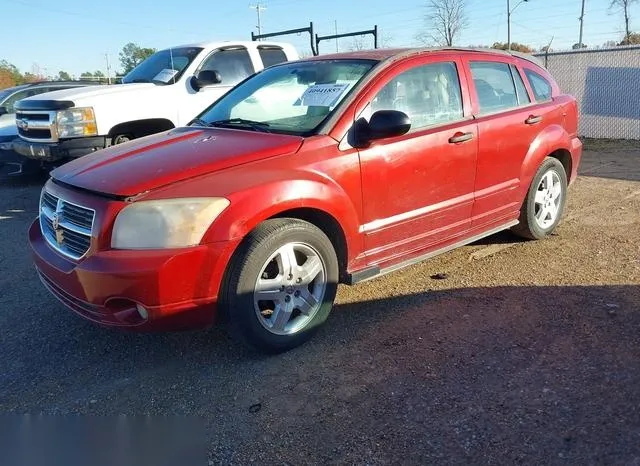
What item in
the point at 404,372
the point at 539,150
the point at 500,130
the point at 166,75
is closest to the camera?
the point at 404,372

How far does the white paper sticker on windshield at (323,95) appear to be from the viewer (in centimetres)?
386

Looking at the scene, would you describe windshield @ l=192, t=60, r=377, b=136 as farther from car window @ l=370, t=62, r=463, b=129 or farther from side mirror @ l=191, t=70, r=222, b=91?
side mirror @ l=191, t=70, r=222, b=91

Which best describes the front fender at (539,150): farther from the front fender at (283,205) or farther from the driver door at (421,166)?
the front fender at (283,205)

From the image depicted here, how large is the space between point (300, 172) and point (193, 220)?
0.76 meters

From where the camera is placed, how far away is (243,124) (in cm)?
414

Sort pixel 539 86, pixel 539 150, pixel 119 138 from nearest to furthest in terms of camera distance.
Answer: pixel 539 150
pixel 539 86
pixel 119 138

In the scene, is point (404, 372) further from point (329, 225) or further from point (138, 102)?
point (138, 102)

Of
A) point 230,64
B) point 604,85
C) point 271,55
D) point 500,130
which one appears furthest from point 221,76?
point 604,85

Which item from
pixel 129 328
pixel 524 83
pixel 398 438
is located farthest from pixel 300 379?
pixel 524 83

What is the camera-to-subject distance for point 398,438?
103 inches

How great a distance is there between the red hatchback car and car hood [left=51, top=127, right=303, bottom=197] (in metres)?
0.01

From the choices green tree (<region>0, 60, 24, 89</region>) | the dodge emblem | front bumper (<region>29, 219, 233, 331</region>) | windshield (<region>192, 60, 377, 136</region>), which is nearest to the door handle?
windshield (<region>192, 60, 377, 136</region>)

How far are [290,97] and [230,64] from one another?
4.38 meters

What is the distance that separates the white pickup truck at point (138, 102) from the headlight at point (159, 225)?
4.87 metres
